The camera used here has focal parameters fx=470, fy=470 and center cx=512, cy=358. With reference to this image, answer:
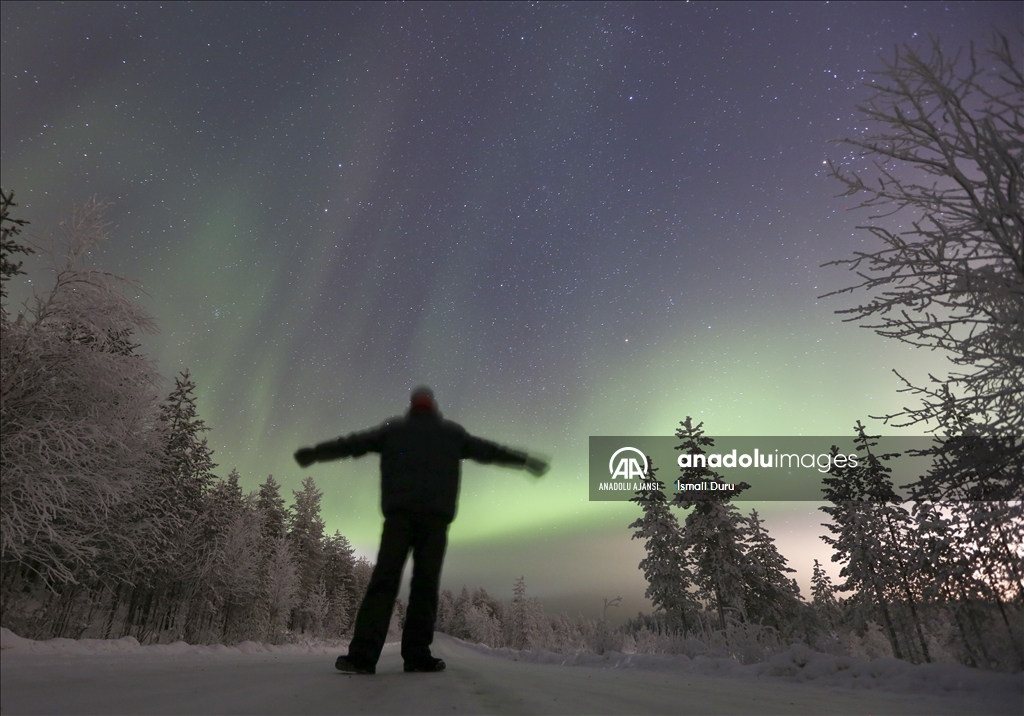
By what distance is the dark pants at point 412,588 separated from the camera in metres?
3.35

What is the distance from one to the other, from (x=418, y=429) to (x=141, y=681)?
7.06 feet

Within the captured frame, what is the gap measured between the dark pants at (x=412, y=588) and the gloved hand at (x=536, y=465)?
0.90 metres

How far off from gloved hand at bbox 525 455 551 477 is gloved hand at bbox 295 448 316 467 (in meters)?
1.81

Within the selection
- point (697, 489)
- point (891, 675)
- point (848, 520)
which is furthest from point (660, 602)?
point (891, 675)

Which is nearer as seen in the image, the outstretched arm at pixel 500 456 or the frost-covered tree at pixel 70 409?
the outstretched arm at pixel 500 456

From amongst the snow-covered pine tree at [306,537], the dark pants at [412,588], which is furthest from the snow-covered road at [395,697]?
the snow-covered pine tree at [306,537]

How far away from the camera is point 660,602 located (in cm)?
2758

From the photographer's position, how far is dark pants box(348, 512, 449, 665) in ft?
11.0

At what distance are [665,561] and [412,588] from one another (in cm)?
2774

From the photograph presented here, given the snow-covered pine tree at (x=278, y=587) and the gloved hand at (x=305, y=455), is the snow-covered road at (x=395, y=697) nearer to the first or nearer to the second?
the gloved hand at (x=305, y=455)

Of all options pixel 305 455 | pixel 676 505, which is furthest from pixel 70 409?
pixel 676 505

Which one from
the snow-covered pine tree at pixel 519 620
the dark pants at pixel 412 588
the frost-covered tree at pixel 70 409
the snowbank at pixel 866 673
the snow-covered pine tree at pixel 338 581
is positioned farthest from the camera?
the snow-covered pine tree at pixel 519 620

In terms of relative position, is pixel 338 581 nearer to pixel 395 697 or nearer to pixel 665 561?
pixel 665 561

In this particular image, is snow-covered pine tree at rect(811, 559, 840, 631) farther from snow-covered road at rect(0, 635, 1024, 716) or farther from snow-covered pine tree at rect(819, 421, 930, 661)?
snow-covered road at rect(0, 635, 1024, 716)
